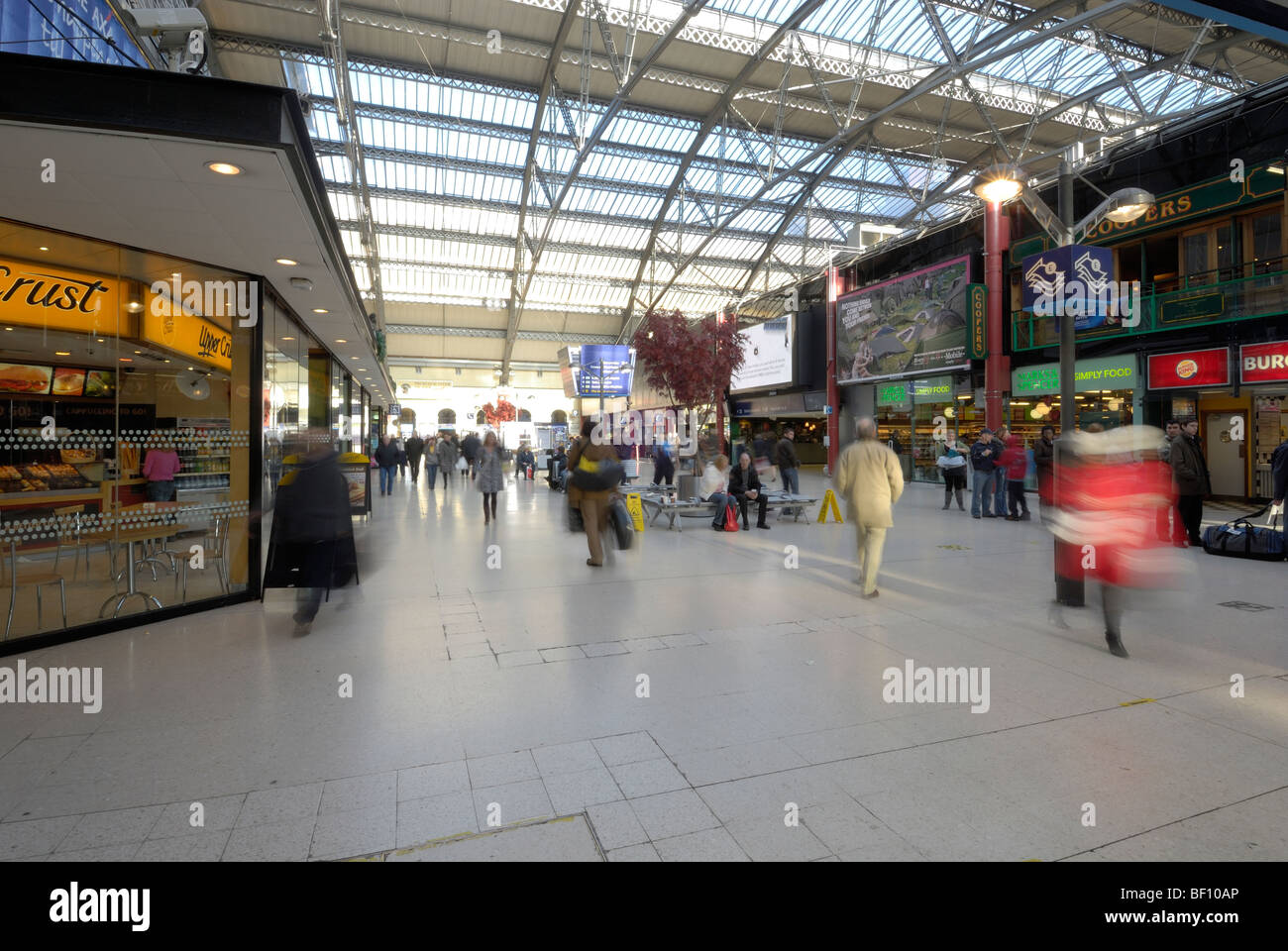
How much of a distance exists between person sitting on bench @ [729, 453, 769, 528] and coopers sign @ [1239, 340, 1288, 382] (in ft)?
35.3

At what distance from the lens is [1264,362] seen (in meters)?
14.0

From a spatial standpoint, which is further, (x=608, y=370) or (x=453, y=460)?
(x=608, y=370)

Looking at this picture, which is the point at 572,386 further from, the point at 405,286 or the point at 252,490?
the point at 252,490

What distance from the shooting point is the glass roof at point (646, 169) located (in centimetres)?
2253

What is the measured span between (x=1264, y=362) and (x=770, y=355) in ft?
62.6

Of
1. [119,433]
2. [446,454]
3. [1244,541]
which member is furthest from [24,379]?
[446,454]

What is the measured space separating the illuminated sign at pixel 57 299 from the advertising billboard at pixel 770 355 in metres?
25.1

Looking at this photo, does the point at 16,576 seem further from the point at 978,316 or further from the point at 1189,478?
the point at 978,316

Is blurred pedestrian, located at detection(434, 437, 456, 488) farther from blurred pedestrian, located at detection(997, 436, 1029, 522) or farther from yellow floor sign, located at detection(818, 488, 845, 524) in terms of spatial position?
blurred pedestrian, located at detection(997, 436, 1029, 522)

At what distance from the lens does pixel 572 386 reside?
3334 centimetres

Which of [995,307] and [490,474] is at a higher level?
[995,307]

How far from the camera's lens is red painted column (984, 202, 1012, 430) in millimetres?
19000

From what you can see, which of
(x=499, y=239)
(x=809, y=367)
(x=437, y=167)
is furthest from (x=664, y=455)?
(x=499, y=239)

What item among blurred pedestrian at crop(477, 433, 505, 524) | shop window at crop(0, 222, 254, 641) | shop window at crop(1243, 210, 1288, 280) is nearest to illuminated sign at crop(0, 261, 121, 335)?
shop window at crop(0, 222, 254, 641)
